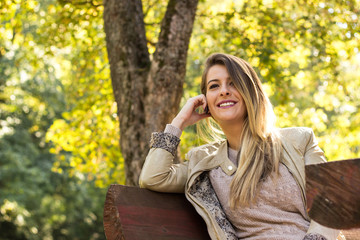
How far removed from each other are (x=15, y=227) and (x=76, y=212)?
252 centimetres

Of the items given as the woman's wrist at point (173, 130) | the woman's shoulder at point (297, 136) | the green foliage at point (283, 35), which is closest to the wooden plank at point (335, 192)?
the woman's shoulder at point (297, 136)

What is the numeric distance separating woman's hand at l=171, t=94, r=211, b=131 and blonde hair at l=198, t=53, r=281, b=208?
28 cm

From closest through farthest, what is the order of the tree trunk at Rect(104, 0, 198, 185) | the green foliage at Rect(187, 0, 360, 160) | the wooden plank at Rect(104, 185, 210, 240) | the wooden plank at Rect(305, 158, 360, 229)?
the wooden plank at Rect(305, 158, 360, 229)
the wooden plank at Rect(104, 185, 210, 240)
the tree trunk at Rect(104, 0, 198, 185)
the green foliage at Rect(187, 0, 360, 160)

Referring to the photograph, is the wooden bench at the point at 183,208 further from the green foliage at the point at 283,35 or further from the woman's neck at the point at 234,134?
the green foliage at the point at 283,35

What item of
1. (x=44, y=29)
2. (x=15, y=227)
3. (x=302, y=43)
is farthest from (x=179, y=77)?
(x=15, y=227)

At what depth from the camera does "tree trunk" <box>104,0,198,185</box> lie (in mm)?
4473

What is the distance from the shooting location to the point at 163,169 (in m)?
2.67

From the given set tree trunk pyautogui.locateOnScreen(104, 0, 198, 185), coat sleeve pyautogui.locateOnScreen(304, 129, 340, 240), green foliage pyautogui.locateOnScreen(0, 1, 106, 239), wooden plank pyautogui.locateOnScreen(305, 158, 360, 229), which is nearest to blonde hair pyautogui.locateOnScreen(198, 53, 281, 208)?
coat sleeve pyautogui.locateOnScreen(304, 129, 340, 240)

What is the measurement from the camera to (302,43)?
7688 mm

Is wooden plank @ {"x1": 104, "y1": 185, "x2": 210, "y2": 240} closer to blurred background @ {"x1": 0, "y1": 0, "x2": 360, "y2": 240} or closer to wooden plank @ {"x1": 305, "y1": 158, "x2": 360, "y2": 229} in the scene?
wooden plank @ {"x1": 305, "y1": 158, "x2": 360, "y2": 229}

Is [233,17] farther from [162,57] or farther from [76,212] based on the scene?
[76,212]

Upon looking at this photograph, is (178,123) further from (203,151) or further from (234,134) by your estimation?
(234,134)

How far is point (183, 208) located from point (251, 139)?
533 millimetres

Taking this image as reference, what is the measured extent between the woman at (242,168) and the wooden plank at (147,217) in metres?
0.09
